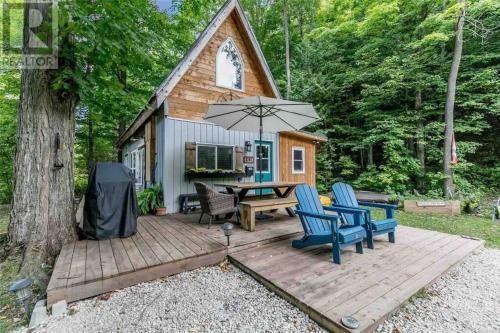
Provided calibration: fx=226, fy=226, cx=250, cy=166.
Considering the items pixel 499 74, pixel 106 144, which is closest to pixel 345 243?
pixel 499 74

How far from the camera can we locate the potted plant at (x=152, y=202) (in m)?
5.39

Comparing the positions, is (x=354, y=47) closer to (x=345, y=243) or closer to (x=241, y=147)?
(x=241, y=147)

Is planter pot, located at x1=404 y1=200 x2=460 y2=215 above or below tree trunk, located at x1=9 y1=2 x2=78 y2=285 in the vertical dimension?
below

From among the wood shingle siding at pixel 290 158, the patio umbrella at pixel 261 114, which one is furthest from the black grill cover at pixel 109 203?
the wood shingle siding at pixel 290 158

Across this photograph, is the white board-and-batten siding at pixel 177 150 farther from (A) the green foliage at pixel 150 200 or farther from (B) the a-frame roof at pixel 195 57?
(B) the a-frame roof at pixel 195 57

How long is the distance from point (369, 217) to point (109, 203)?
153 inches

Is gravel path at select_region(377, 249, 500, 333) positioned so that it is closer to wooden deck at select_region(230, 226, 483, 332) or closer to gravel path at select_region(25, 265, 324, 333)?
wooden deck at select_region(230, 226, 483, 332)

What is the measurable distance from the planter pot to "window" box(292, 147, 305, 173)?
346cm

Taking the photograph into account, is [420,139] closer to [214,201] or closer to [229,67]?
[229,67]

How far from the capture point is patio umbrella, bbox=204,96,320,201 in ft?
14.0

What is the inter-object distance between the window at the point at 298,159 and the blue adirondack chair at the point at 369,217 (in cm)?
431

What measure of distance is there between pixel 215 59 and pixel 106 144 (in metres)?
12.0

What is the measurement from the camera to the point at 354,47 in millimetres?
11570

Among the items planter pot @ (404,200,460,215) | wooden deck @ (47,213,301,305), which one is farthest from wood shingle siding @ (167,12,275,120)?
planter pot @ (404,200,460,215)
